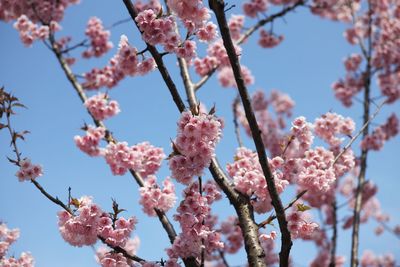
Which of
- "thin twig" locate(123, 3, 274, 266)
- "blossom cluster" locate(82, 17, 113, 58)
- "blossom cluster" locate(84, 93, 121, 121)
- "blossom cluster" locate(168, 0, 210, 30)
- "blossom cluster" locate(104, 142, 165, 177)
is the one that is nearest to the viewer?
"blossom cluster" locate(168, 0, 210, 30)

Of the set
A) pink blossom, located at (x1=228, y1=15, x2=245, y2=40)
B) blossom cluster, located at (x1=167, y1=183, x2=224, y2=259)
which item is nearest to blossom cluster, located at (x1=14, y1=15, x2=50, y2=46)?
pink blossom, located at (x1=228, y1=15, x2=245, y2=40)

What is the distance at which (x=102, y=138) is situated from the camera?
663 centimetres

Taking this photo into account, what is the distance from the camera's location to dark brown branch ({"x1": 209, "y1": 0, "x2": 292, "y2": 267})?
2582 mm

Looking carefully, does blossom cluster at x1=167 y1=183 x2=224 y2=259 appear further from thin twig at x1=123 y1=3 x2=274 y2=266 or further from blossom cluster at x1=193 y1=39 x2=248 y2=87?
blossom cluster at x1=193 y1=39 x2=248 y2=87

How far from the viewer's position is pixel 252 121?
289cm

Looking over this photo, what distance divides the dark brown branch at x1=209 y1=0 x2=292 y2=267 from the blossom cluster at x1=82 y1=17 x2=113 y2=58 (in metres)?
8.32

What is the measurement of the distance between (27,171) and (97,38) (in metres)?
7.08

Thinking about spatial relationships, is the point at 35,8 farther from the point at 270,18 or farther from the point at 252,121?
the point at 252,121

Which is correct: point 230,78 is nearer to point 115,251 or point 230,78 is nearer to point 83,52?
point 83,52

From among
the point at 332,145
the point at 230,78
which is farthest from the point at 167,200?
the point at 230,78

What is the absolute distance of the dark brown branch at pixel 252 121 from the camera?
8.47 feet

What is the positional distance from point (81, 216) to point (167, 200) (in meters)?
1.21

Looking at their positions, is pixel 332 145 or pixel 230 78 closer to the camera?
pixel 332 145

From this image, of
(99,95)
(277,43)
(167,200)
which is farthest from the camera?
(277,43)
